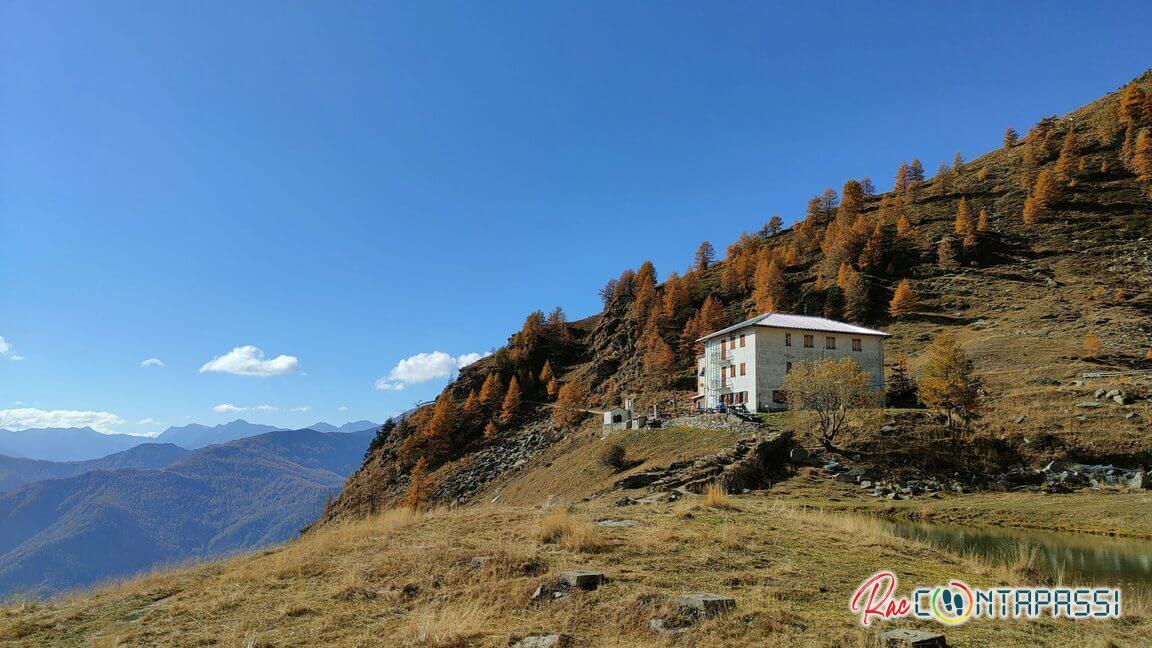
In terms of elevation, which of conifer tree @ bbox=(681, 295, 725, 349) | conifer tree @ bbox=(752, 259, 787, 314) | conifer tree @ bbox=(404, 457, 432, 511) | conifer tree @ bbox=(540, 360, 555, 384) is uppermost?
conifer tree @ bbox=(752, 259, 787, 314)

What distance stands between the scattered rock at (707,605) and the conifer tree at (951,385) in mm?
41691

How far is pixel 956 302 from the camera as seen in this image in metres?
88.7

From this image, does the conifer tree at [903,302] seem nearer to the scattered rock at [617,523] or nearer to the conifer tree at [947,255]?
the conifer tree at [947,255]

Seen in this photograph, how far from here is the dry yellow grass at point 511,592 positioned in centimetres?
800

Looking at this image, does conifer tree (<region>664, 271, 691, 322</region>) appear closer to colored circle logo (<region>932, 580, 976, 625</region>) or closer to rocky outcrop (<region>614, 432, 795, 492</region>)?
rocky outcrop (<region>614, 432, 795, 492</region>)

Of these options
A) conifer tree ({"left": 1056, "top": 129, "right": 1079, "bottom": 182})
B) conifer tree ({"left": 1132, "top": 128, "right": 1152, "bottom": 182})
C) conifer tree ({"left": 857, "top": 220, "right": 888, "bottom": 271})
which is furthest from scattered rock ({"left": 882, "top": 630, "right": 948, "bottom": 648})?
conifer tree ({"left": 1056, "top": 129, "right": 1079, "bottom": 182})

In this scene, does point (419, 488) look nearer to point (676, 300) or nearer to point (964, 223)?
point (676, 300)

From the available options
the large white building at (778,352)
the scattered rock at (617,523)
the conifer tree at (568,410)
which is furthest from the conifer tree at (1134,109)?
the scattered rock at (617,523)

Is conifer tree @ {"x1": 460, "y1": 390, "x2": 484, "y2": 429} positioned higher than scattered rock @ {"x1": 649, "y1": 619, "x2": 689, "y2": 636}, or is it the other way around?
scattered rock @ {"x1": 649, "y1": 619, "x2": 689, "y2": 636}

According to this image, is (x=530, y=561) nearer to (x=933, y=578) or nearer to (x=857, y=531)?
(x=933, y=578)

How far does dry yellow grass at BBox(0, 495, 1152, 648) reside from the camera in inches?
315

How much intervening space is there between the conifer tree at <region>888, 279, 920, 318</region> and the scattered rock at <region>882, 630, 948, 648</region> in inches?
3727

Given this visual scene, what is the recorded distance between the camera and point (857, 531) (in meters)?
16.6

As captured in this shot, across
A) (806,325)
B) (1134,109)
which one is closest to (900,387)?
(806,325)
